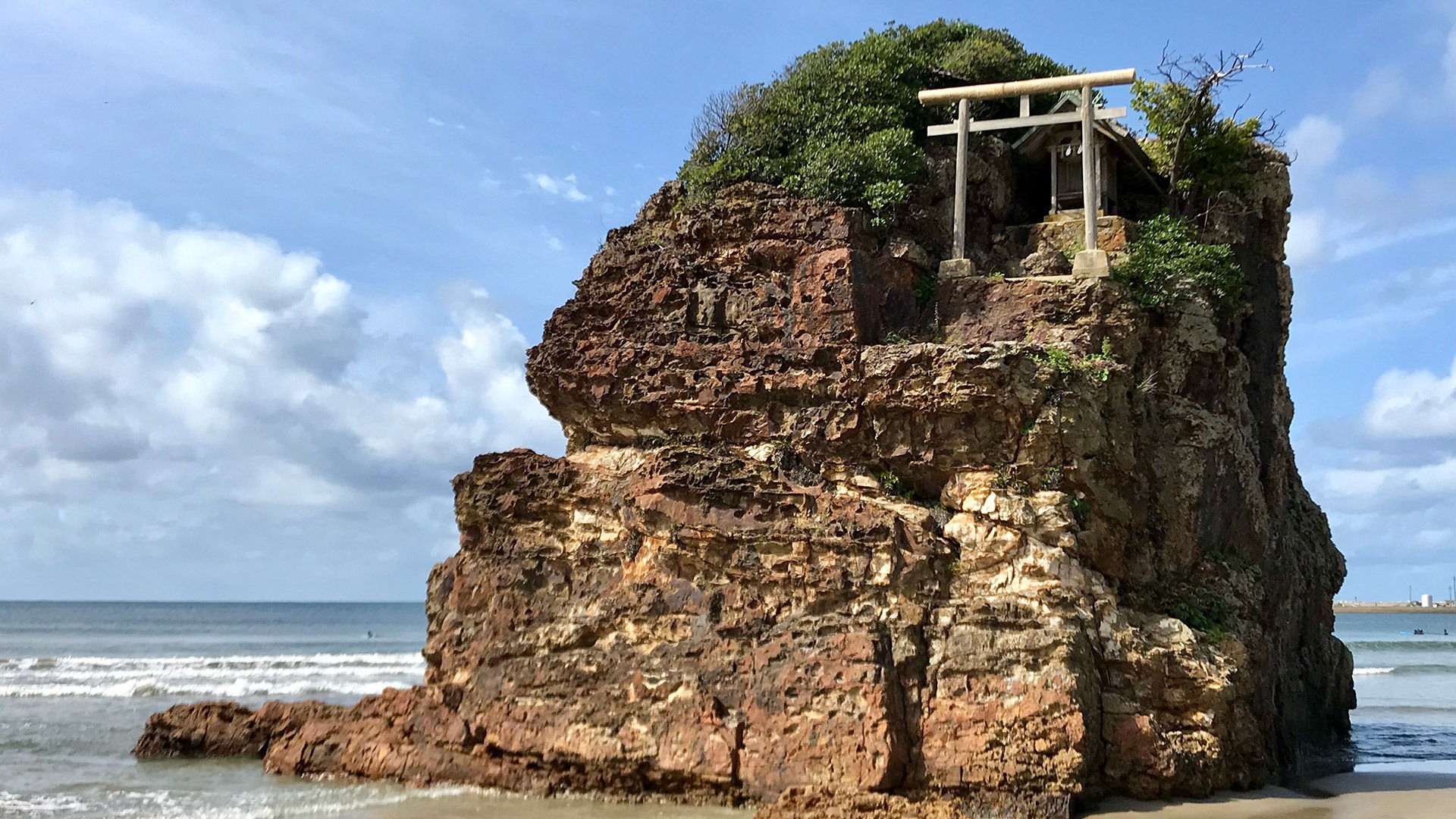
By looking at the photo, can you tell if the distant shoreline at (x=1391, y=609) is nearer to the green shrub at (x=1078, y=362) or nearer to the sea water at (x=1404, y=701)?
the sea water at (x=1404, y=701)

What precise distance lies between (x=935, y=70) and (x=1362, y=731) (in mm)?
14207

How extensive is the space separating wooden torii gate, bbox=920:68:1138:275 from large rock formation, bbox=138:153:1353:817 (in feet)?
2.49

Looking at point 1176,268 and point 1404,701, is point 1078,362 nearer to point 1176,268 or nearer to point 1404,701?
point 1176,268

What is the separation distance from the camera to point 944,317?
14102 millimetres

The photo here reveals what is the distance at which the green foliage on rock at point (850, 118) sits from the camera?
48.5 ft

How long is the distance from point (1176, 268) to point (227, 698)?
2362 centimetres

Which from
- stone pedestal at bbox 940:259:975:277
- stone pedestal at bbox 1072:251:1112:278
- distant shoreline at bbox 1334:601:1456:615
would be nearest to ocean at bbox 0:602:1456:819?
stone pedestal at bbox 940:259:975:277

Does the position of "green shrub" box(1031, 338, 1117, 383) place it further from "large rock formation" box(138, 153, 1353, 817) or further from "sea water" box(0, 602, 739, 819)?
"sea water" box(0, 602, 739, 819)

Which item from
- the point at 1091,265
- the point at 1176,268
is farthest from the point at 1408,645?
the point at 1091,265

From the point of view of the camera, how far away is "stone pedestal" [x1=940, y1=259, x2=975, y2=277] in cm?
1441

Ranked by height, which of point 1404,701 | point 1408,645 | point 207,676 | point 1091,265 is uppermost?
point 1091,265

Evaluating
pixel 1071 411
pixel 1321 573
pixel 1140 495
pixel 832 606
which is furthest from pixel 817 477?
pixel 1321 573

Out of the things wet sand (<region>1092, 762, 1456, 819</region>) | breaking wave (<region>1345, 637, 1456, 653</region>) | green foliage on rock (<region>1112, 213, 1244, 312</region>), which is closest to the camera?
wet sand (<region>1092, 762, 1456, 819</region>)

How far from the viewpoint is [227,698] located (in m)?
26.6
